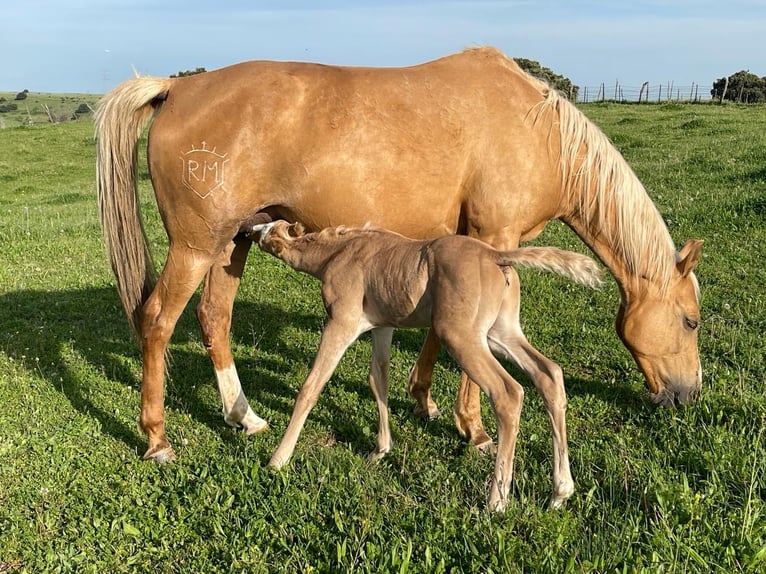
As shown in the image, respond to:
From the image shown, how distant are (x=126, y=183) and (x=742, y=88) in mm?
41672

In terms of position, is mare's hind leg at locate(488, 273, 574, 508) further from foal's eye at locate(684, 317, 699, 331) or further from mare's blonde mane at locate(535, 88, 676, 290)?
foal's eye at locate(684, 317, 699, 331)

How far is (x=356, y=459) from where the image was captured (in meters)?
3.88

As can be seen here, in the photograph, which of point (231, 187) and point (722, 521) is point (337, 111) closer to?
point (231, 187)

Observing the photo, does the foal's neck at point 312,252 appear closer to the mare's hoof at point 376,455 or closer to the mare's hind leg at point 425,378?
the mare's hind leg at point 425,378

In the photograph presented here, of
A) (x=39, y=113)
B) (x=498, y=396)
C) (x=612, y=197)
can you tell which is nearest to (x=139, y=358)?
(x=498, y=396)

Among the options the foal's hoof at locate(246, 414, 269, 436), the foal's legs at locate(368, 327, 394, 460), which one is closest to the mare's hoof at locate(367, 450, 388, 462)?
the foal's legs at locate(368, 327, 394, 460)

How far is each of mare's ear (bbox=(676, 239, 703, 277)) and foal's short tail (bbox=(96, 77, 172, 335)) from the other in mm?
3623

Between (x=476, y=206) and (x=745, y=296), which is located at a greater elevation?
(x=476, y=206)

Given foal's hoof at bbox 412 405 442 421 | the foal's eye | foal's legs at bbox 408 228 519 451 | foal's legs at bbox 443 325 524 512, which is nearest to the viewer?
foal's legs at bbox 443 325 524 512

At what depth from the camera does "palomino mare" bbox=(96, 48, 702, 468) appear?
397cm

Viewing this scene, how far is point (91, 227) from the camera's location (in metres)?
11.4

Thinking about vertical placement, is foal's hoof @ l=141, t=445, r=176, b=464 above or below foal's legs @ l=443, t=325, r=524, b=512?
below

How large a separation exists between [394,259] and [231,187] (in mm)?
1196

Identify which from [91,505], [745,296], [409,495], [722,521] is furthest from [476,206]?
[745,296]
